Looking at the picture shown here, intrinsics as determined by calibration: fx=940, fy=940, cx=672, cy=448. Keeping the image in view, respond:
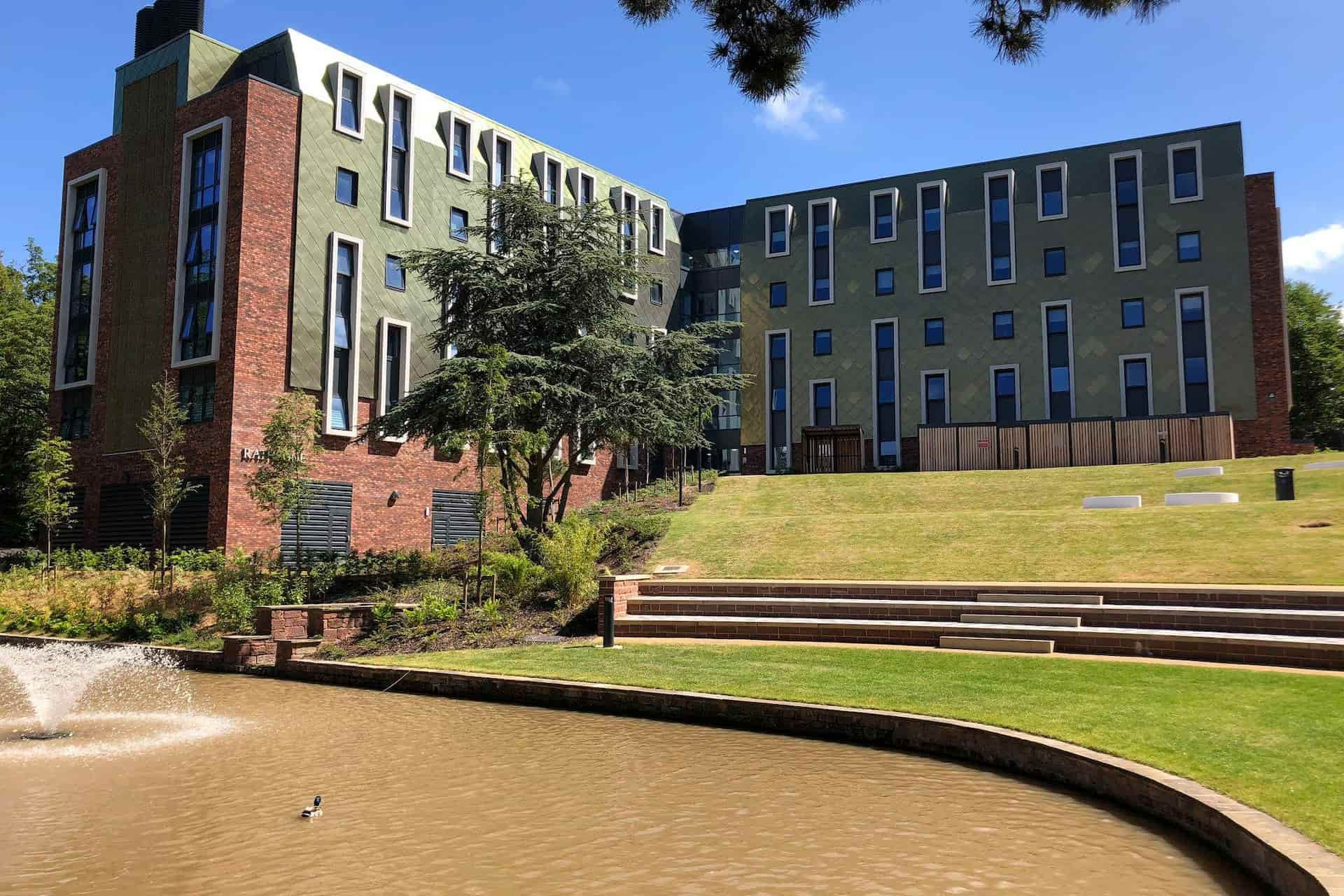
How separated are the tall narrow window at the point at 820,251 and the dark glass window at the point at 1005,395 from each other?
897 cm

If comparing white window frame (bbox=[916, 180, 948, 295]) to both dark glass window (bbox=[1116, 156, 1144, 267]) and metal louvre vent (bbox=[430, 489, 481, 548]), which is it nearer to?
dark glass window (bbox=[1116, 156, 1144, 267])

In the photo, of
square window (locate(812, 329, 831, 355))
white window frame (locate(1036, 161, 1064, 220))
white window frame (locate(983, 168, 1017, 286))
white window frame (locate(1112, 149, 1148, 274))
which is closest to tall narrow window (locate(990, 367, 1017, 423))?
white window frame (locate(983, 168, 1017, 286))

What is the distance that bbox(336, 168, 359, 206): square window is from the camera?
33.5 m

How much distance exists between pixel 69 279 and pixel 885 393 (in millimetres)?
34657

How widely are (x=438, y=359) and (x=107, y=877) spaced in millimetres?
31762

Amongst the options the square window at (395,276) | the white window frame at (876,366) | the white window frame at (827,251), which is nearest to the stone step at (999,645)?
the square window at (395,276)

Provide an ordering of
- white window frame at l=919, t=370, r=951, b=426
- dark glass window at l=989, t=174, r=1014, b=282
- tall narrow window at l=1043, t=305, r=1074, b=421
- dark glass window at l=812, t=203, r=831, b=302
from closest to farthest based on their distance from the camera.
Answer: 1. tall narrow window at l=1043, t=305, r=1074, b=421
2. dark glass window at l=989, t=174, r=1014, b=282
3. white window frame at l=919, t=370, r=951, b=426
4. dark glass window at l=812, t=203, r=831, b=302

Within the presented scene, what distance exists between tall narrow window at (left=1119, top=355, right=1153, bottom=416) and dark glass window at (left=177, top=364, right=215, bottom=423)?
3543 centimetres

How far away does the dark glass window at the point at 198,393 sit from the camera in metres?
30.1

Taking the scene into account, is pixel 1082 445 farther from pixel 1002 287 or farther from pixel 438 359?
pixel 438 359

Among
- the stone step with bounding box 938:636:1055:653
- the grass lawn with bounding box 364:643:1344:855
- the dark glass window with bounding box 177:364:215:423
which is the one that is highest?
Result: the dark glass window with bounding box 177:364:215:423

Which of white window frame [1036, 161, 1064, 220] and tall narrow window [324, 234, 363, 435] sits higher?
white window frame [1036, 161, 1064, 220]

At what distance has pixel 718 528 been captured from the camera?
23859 millimetres

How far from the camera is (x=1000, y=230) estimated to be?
141 ft
